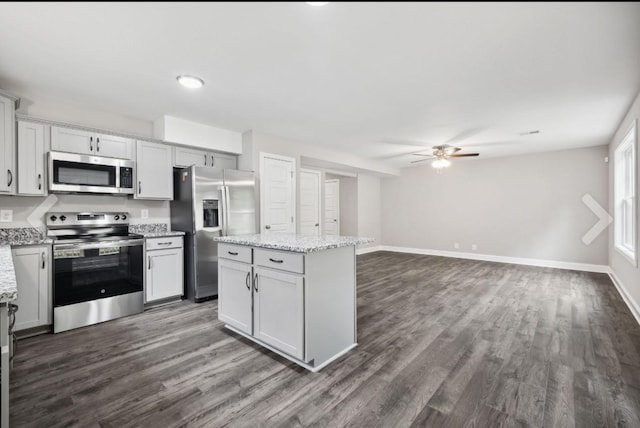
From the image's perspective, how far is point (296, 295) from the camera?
6.93ft

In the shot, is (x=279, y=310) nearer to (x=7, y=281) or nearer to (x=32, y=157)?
(x=7, y=281)

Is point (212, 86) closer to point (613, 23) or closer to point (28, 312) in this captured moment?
point (28, 312)

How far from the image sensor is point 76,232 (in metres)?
3.25

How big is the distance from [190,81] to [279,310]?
2.22 m

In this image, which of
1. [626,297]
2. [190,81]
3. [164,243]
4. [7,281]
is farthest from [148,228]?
[626,297]

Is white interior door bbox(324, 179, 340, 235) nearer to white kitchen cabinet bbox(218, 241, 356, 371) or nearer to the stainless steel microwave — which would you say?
the stainless steel microwave

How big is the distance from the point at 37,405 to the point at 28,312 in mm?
1347

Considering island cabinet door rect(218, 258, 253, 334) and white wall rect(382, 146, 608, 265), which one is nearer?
island cabinet door rect(218, 258, 253, 334)

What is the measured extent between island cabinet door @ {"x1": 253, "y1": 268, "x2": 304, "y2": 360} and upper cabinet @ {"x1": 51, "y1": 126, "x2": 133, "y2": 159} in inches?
95.8

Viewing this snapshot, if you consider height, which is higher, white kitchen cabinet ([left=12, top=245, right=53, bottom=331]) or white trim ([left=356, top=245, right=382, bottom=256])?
white kitchen cabinet ([left=12, top=245, right=53, bottom=331])

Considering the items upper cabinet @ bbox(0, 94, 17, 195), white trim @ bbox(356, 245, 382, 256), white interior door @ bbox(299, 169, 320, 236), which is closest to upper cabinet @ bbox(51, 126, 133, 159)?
upper cabinet @ bbox(0, 94, 17, 195)

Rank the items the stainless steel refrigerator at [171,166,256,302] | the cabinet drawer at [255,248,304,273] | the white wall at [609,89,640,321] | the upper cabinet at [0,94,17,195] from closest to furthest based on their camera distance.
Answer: the cabinet drawer at [255,248,304,273] < the upper cabinet at [0,94,17,195] < the white wall at [609,89,640,321] < the stainless steel refrigerator at [171,166,256,302]

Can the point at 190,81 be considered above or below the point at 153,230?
above

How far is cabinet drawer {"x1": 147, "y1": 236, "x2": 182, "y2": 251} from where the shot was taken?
135 inches
